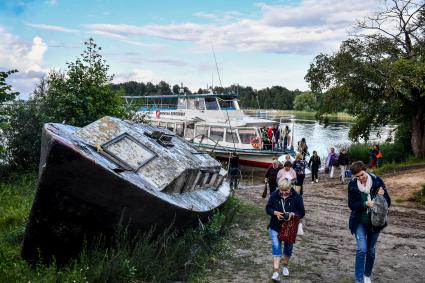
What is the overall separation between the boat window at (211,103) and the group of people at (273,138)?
4.05m

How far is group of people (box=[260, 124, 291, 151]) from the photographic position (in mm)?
28709

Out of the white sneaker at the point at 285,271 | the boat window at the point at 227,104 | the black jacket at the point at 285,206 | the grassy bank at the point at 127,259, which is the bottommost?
the white sneaker at the point at 285,271

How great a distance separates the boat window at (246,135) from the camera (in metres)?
29.1

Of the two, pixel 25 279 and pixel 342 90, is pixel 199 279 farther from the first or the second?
pixel 342 90

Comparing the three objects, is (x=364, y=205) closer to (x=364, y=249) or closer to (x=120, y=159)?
(x=364, y=249)

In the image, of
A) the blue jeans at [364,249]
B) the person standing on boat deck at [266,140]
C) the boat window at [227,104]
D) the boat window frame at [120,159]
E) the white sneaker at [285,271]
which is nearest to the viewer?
the blue jeans at [364,249]

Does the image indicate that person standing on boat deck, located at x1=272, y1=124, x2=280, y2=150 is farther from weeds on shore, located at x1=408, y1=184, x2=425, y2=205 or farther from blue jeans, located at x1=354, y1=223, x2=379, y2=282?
blue jeans, located at x1=354, y1=223, x2=379, y2=282

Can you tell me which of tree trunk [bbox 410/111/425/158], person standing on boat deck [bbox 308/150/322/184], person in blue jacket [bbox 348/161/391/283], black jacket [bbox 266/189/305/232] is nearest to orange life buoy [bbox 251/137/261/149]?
person standing on boat deck [bbox 308/150/322/184]

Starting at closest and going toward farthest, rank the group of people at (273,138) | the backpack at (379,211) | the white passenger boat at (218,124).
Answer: the backpack at (379,211) < the white passenger boat at (218,124) < the group of people at (273,138)

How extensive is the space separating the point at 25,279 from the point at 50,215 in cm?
90

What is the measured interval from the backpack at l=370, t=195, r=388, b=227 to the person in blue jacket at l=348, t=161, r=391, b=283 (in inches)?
2.8

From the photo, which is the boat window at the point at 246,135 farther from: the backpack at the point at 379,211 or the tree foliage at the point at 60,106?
the backpack at the point at 379,211

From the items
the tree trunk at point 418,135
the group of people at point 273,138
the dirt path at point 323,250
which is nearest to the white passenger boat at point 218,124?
the group of people at point 273,138

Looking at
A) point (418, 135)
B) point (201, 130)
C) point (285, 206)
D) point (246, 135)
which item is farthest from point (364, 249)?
point (201, 130)
